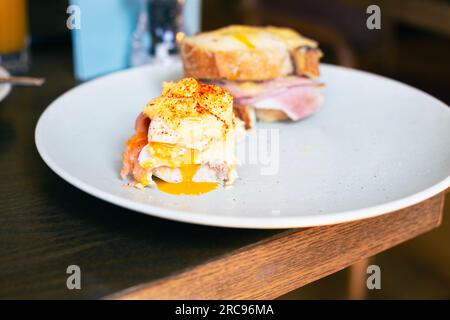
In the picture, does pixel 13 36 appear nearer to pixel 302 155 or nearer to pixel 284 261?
pixel 302 155

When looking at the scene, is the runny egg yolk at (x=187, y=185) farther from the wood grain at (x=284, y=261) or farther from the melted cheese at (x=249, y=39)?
the melted cheese at (x=249, y=39)

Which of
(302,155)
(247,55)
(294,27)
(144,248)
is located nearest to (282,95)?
(247,55)

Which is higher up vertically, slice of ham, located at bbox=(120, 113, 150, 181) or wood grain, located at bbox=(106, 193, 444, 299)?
slice of ham, located at bbox=(120, 113, 150, 181)

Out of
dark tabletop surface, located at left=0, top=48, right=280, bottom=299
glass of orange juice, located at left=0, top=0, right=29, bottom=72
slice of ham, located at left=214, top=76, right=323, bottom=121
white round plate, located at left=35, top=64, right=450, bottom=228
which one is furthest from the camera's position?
glass of orange juice, located at left=0, top=0, right=29, bottom=72

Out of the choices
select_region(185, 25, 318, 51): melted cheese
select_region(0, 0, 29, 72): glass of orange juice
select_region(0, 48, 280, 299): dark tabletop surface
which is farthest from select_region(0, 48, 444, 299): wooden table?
select_region(0, 0, 29, 72): glass of orange juice

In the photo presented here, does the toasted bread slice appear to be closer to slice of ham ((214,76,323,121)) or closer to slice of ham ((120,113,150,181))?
slice of ham ((214,76,323,121))

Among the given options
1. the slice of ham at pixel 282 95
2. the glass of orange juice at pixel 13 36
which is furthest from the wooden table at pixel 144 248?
the glass of orange juice at pixel 13 36
